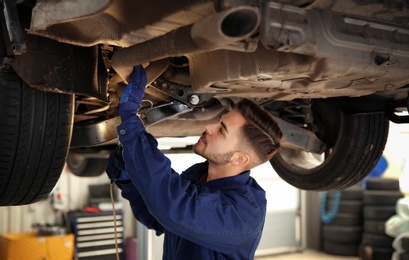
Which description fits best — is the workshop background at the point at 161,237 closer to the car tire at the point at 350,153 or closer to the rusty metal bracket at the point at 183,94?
the car tire at the point at 350,153

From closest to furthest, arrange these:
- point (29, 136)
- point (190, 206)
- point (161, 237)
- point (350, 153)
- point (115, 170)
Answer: point (190, 206) < point (29, 136) < point (115, 170) < point (350, 153) < point (161, 237)

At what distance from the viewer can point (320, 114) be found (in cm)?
277

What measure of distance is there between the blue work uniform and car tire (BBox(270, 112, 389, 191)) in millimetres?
1056

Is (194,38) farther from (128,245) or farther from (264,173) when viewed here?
(264,173)

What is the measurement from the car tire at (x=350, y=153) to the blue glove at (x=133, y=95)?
4.62 ft

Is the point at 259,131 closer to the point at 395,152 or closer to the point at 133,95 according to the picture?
the point at 133,95

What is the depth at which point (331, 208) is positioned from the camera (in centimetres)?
727

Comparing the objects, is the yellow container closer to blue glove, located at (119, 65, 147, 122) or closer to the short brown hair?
the short brown hair

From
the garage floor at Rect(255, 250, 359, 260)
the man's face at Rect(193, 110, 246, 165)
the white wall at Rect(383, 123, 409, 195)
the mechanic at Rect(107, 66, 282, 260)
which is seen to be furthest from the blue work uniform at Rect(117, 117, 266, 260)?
the white wall at Rect(383, 123, 409, 195)

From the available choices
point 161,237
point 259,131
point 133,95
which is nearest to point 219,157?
point 259,131

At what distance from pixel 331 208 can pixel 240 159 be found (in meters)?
5.92

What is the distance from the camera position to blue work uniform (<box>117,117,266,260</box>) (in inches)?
56.4

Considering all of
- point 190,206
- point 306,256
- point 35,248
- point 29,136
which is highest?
point 29,136

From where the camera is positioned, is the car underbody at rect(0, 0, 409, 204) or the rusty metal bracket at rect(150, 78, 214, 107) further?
the rusty metal bracket at rect(150, 78, 214, 107)
